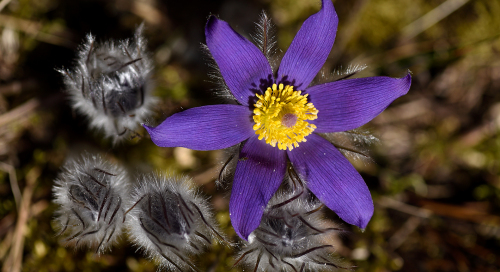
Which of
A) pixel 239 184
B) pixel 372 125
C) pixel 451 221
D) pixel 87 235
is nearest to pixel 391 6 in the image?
pixel 372 125

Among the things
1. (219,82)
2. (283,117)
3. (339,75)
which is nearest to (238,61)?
(219,82)

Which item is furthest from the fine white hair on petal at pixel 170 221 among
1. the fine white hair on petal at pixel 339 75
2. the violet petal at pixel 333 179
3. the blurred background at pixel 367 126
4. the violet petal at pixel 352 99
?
the fine white hair on petal at pixel 339 75

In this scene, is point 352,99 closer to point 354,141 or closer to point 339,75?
point 339,75

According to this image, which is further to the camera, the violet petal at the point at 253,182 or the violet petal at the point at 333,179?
the violet petal at the point at 333,179

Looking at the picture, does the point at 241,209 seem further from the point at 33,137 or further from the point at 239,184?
the point at 33,137

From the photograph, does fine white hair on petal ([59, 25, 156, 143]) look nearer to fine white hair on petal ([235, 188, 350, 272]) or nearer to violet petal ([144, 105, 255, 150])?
violet petal ([144, 105, 255, 150])

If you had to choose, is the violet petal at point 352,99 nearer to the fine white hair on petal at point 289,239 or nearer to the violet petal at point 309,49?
the violet petal at point 309,49
